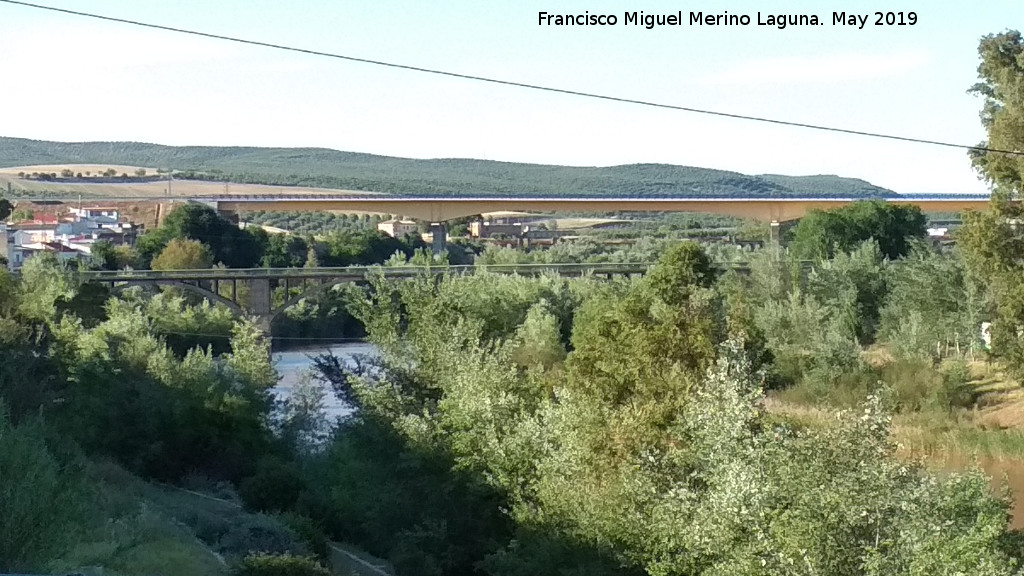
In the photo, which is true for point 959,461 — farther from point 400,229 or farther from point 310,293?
point 400,229

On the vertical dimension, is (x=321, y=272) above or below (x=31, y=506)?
below

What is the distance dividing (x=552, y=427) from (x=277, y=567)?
3451 mm

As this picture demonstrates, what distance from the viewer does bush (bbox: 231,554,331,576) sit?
53.6 feet

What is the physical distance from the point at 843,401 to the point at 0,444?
22900 millimetres

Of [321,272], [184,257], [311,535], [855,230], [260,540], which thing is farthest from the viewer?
[184,257]

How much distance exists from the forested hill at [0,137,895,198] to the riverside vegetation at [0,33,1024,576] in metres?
30.0

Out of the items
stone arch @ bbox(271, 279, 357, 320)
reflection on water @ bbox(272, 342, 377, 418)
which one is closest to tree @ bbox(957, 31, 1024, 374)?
reflection on water @ bbox(272, 342, 377, 418)

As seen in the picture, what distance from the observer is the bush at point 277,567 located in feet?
53.6

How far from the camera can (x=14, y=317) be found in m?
37.3

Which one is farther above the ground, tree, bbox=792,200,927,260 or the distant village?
tree, bbox=792,200,927,260

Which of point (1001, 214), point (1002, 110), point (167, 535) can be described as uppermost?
point (1002, 110)

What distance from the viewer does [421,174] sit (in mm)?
80688

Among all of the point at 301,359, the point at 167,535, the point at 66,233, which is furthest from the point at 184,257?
the point at 167,535

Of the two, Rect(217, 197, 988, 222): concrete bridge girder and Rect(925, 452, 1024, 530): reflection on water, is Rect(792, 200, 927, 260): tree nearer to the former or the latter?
Rect(217, 197, 988, 222): concrete bridge girder
